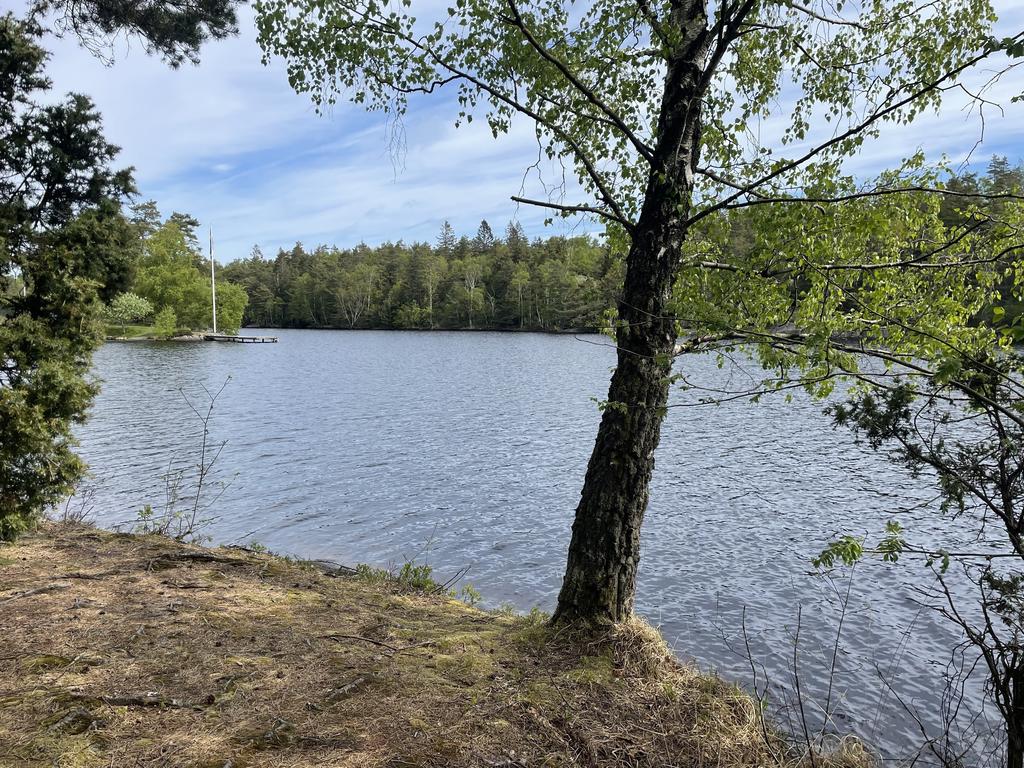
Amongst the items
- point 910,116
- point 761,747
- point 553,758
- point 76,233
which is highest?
point 910,116

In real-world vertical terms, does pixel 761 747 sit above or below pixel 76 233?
below

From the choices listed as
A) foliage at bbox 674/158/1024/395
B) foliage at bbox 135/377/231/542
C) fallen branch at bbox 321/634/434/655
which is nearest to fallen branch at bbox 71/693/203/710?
fallen branch at bbox 321/634/434/655

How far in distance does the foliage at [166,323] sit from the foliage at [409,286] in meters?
8.00

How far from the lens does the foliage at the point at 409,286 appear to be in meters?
96.2

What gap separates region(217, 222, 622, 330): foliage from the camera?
316 feet

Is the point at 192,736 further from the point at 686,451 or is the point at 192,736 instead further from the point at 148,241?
the point at 148,241

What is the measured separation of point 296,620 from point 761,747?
3.64m

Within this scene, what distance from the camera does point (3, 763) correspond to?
301 centimetres

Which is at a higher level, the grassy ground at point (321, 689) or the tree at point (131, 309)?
the tree at point (131, 309)

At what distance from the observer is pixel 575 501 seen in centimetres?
1300

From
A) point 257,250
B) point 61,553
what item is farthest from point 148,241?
point 61,553

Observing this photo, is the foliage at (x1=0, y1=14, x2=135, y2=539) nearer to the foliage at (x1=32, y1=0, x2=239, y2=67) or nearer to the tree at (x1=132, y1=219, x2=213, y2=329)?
the foliage at (x1=32, y1=0, x2=239, y2=67)

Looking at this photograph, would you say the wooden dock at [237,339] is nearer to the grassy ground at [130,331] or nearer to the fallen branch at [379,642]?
the grassy ground at [130,331]

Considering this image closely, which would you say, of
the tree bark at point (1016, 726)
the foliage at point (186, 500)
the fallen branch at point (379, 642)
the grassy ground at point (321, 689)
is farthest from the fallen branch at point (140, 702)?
the foliage at point (186, 500)
